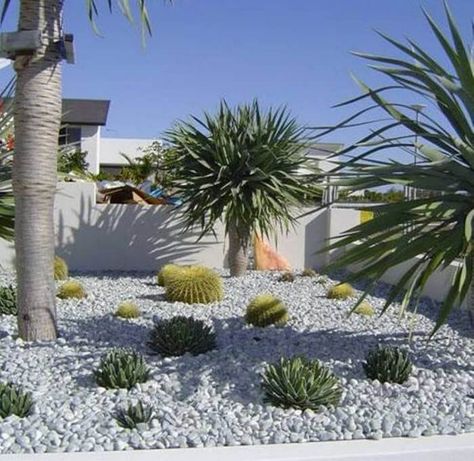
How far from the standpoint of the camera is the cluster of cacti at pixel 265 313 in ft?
24.7

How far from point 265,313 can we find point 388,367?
2.31 meters

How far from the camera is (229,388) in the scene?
5172mm

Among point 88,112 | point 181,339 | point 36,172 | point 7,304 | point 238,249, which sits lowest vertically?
point 7,304

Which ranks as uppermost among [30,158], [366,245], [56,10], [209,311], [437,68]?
[56,10]

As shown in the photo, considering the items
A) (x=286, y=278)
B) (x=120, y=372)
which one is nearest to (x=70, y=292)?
(x=286, y=278)

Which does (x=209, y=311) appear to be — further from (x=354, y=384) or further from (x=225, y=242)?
(x=225, y=242)

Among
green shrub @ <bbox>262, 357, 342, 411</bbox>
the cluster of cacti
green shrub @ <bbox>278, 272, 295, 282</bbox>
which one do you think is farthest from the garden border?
green shrub @ <bbox>278, 272, 295, 282</bbox>

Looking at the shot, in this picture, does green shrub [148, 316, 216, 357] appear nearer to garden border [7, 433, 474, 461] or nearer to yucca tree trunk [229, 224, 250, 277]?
garden border [7, 433, 474, 461]

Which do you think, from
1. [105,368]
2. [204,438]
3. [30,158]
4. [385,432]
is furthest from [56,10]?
[385,432]

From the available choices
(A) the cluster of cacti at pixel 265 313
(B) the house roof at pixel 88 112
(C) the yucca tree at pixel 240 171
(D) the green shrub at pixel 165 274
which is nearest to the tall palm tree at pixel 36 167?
(A) the cluster of cacti at pixel 265 313

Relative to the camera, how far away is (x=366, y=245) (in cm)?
584

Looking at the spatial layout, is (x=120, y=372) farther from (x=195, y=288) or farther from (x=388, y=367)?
(x=195, y=288)

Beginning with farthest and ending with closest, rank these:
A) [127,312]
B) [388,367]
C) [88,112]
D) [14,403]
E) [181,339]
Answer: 1. [88,112]
2. [127,312]
3. [181,339]
4. [388,367]
5. [14,403]

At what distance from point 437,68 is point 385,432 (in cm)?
291
